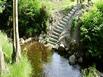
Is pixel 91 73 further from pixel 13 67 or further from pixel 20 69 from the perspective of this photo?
pixel 13 67

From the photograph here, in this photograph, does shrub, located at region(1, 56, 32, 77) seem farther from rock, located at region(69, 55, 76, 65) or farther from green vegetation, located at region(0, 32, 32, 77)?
rock, located at region(69, 55, 76, 65)

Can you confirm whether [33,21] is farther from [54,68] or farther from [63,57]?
[54,68]

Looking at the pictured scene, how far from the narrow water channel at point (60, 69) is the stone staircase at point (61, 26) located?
192cm

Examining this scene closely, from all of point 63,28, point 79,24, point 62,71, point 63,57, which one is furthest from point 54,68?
point 63,28

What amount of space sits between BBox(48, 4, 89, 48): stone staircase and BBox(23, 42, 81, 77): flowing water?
828mm

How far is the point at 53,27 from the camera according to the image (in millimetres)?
22078

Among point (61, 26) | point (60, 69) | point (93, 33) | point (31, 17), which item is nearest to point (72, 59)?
point (60, 69)

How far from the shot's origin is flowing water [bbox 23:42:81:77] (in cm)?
1670

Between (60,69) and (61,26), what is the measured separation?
501 centimetres

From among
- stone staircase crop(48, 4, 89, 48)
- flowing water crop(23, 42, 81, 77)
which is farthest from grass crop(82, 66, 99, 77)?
stone staircase crop(48, 4, 89, 48)

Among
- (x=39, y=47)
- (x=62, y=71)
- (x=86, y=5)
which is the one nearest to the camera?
(x=62, y=71)

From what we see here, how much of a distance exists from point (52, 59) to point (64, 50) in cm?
117

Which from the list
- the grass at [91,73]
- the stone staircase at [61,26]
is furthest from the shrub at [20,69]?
the stone staircase at [61,26]

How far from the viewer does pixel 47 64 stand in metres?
18.0
